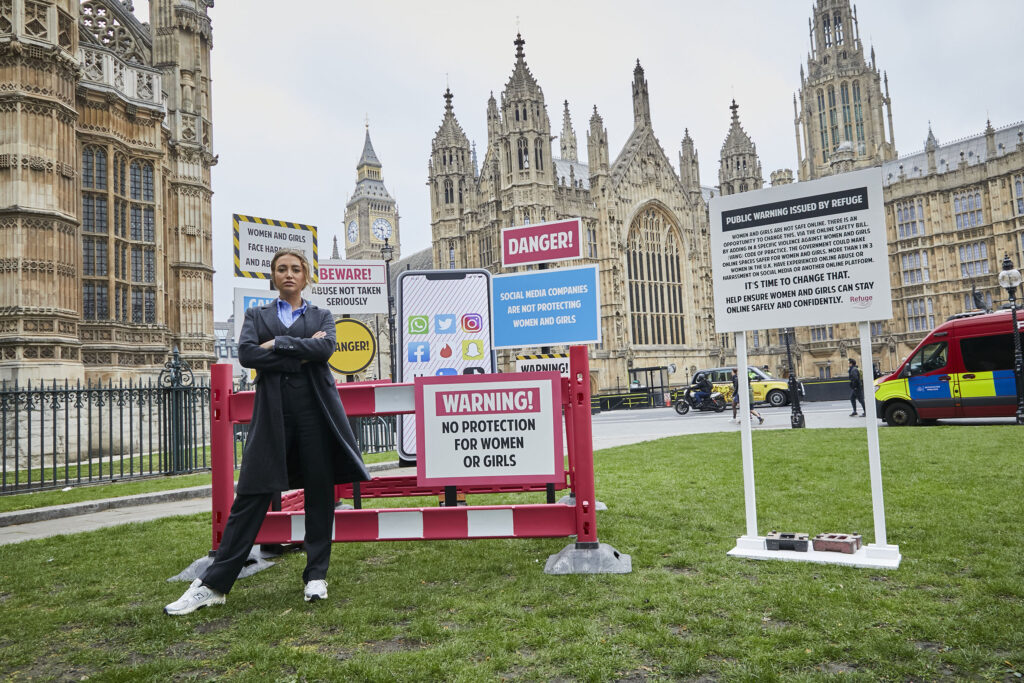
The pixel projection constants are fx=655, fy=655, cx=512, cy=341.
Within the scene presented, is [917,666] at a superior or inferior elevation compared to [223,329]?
inferior

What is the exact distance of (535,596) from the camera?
13.1ft

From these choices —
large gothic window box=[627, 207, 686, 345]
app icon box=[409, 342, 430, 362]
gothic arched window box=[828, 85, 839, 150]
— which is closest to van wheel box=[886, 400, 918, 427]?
app icon box=[409, 342, 430, 362]

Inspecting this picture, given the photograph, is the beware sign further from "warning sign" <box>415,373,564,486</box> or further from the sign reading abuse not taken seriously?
the sign reading abuse not taken seriously

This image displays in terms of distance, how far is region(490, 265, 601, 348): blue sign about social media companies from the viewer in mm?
7215

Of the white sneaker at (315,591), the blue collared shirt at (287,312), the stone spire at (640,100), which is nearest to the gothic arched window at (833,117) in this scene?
the stone spire at (640,100)

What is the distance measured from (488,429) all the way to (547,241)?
129 inches

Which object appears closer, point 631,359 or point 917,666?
point 917,666

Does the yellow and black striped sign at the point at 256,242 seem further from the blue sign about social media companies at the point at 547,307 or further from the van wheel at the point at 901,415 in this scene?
the van wheel at the point at 901,415

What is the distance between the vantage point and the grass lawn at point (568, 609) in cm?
298

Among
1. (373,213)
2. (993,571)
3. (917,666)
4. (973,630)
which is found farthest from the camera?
(373,213)

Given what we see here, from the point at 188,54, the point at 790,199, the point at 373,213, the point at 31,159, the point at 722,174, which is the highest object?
the point at 373,213

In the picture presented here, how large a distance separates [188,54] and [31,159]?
9.80 meters

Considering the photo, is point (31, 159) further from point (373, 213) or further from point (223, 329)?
point (223, 329)

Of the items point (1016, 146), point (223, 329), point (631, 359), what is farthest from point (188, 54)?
point (223, 329)
